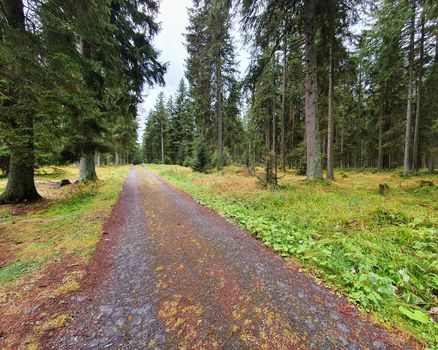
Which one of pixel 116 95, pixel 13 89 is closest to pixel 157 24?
pixel 116 95

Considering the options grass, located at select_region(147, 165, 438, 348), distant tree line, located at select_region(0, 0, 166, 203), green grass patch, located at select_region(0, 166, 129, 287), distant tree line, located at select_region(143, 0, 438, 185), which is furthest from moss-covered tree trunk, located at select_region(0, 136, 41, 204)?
distant tree line, located at select_region(143, 0, 438, 185)

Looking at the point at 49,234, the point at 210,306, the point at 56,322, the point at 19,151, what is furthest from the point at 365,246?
the point at 19,151

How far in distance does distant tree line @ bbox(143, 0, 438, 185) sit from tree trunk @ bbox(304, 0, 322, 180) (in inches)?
1.6

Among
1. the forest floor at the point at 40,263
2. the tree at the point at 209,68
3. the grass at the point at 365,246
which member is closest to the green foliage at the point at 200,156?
the tree at the point at 209,68

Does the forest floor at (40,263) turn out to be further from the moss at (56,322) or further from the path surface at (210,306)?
the path surface at (210,306)

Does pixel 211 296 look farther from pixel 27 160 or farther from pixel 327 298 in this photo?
pixel 27 160

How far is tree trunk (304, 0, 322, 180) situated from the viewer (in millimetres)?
8406

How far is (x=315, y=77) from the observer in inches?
348

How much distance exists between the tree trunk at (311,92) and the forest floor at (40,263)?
27.3 ft

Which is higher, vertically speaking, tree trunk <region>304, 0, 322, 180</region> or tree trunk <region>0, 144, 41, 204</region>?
tree trunk <region>304, 0, 322, 180</region>

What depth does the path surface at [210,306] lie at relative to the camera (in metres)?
1.89

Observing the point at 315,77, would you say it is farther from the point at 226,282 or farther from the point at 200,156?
the point at 200,156

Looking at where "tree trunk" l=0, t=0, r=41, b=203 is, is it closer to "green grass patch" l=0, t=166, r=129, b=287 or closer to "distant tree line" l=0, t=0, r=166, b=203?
"distant tree line" l=0, t=0, r=166, b=203

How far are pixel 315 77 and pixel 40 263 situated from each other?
10.5 metres
